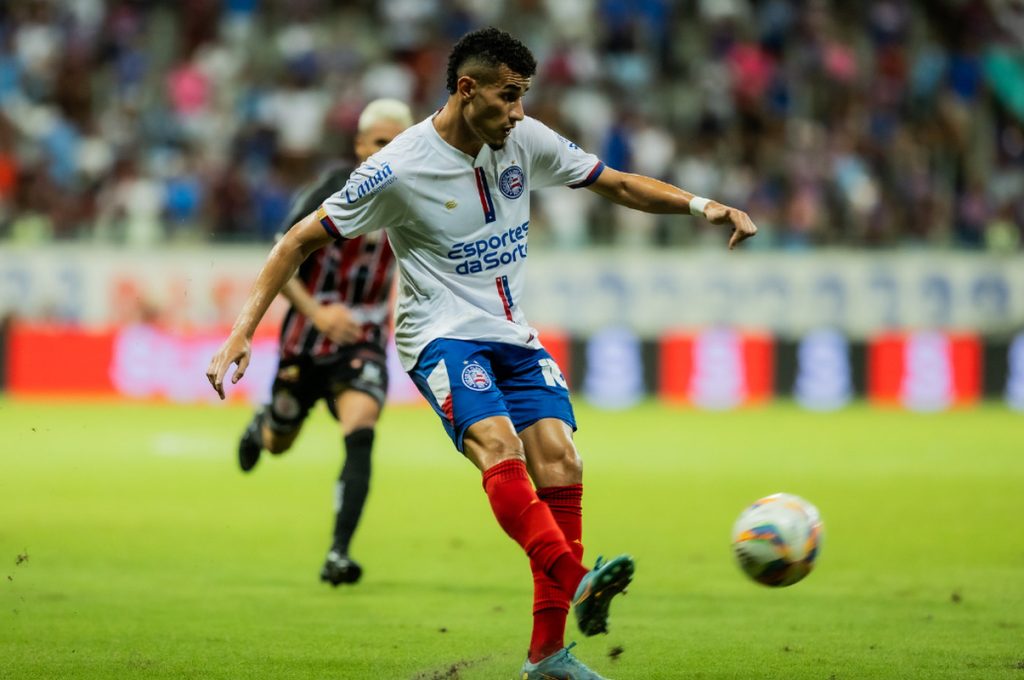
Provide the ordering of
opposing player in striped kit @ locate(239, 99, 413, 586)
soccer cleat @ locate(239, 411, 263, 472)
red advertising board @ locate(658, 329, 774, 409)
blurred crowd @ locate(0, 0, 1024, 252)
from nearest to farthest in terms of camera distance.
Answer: opposing player in striped kit @ locate(239, 99, 413, 586), soccer cleat @ locate(239, 411, 263, 472), red advertising board @ locate(658, 329, 774, 409), blurred crowd @ locate(0, 0, 1024, 252)

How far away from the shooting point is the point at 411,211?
614 centimetres

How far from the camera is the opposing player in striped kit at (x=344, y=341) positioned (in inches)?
332

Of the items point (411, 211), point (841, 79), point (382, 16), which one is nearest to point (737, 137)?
point (841, 79)

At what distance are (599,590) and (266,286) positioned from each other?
5.85 feet

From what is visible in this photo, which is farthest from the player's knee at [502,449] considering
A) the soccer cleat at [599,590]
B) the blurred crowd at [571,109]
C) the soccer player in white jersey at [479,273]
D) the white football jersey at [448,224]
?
the blurred crowd at [571,109]

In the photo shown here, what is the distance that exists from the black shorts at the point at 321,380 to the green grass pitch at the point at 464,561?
0.89 meters

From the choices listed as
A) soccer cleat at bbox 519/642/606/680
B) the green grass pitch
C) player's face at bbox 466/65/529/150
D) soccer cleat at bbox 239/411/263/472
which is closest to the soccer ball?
the green grass pitch

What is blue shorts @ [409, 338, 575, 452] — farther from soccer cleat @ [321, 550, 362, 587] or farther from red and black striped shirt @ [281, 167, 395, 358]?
red and black striped shirt @ [281, 167, 395, 358]

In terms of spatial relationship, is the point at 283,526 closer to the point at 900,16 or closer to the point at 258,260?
the point at 258,260

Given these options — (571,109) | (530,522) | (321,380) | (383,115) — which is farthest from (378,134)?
(571,109)

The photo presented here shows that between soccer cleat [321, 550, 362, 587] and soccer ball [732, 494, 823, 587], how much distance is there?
8.82ft

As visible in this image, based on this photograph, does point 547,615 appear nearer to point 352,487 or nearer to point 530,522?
point 530,522

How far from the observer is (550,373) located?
6.35 metres

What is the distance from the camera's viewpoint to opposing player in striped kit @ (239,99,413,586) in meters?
8.42
